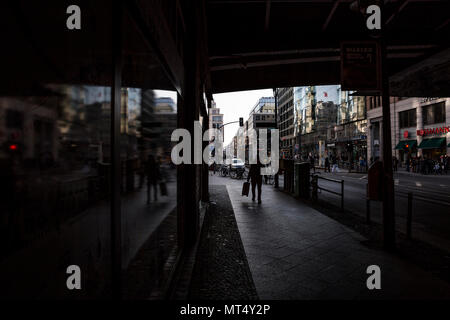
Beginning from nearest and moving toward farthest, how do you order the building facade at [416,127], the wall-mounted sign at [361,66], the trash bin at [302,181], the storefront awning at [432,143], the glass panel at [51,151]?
the glass panel at [51,151] < the wall-mounted sign at [361,66] < the trash bin at [302,181] < the storefront awning at [432,143] < the building facade at [416,127]

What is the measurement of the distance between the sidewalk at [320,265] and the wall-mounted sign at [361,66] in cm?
301

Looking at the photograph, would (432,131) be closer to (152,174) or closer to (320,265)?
(320,265)

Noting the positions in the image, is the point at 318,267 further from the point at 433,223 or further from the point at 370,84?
the point at 433,223

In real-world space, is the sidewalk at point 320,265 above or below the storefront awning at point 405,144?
below

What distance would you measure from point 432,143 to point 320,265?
32.9 metres

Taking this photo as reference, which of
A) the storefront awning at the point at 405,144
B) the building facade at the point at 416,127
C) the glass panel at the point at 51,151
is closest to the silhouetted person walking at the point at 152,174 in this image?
the glass panel at the point at 51,151

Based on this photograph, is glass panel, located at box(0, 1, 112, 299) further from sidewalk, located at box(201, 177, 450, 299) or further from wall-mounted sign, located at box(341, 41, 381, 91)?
wall-mounted sign, located at box(341, 41, 381, 91)

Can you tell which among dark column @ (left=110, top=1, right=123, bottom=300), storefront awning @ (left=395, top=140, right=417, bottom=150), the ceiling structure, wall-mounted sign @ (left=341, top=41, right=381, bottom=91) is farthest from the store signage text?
dark column @ (left=110, top=1, right=123, bottom=300)

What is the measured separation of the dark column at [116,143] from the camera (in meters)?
1.55

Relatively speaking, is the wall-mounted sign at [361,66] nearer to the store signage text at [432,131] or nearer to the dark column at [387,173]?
the dark column at [387,173]

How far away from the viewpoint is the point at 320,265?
403 centimetres

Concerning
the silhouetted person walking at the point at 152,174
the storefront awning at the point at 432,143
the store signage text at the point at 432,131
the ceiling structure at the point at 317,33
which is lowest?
the silhouetted person walking at the point at 152,174

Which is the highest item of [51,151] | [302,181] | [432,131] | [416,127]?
[416,127]

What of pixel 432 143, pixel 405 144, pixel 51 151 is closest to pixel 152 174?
pixel 51 151
